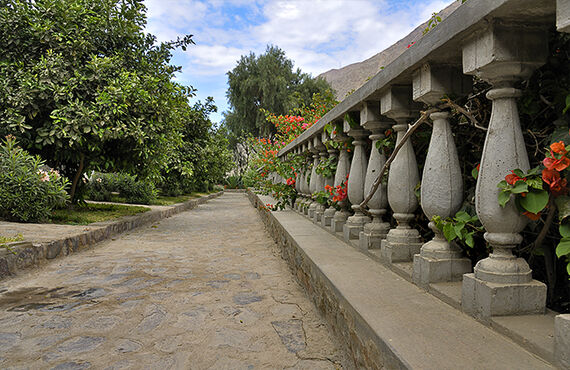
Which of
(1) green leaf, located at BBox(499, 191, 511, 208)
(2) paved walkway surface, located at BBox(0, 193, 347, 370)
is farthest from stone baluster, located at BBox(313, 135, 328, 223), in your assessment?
(1) green leaf, located at BBox(499, 191, 511, 208)

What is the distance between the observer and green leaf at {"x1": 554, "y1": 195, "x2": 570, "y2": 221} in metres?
1.05

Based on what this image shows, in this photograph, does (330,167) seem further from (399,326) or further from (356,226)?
(399,326)

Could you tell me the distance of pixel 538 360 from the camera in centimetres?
99

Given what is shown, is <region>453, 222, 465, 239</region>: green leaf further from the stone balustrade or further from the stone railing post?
the stone railing post

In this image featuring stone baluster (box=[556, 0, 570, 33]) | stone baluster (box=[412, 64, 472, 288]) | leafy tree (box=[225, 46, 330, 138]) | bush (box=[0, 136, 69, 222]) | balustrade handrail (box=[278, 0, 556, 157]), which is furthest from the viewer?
leafy tree (box=[225, 46, 330, 138])

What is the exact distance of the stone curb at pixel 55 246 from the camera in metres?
3.06

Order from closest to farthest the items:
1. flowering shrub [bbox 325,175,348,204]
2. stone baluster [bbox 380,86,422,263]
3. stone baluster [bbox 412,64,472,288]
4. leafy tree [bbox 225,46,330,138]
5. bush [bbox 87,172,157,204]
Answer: stone baluster [bbox 412,64,472,288] → stone baluster [bbox 380,86,422,263] → flowering shrub [bbox 325,175,348,204] → bush [bbox 87,172,157,204] → leafy tree [bbox 225,46,330,138]

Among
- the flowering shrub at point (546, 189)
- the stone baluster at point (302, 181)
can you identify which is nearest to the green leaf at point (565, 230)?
the flowering shrub at point (546, 189)

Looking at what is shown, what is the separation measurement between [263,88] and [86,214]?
2015 cm

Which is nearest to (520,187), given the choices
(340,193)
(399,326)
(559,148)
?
(559,148)

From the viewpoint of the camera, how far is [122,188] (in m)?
9.66

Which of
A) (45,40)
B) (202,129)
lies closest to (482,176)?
(45,40)

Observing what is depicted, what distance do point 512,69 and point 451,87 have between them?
37 centimetres

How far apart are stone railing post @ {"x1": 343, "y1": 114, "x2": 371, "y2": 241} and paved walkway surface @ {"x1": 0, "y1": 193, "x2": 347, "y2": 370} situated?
0.60 metres
